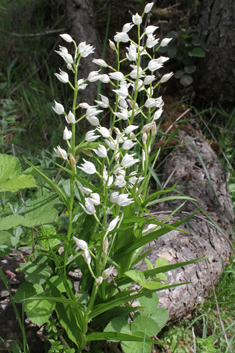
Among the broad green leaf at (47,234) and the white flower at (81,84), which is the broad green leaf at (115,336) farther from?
the white flower at (81,84)

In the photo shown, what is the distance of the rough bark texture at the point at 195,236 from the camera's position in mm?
1356

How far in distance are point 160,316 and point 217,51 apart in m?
2.66

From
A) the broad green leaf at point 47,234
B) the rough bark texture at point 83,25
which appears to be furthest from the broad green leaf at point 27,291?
the rough bark texture at point 83,25

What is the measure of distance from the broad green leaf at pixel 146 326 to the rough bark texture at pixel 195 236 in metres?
0.35

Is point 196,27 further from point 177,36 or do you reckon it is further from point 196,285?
point 196,285

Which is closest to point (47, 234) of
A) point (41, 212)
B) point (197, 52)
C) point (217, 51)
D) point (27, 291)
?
point (41, 212)

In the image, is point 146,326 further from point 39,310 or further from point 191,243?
point 191,243

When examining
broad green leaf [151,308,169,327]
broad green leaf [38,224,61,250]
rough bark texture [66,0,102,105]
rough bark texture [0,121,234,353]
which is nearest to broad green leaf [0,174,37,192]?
broad green leaf [38,224,61,250]

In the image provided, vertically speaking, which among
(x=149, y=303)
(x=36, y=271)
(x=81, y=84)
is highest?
(x=81, y=84)

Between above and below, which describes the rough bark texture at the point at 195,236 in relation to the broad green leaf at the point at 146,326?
below

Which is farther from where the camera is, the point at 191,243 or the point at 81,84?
the point at 191,243

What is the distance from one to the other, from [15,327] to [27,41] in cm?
349

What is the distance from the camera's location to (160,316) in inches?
39.9

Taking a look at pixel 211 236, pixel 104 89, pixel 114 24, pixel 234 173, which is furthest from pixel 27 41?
pixel 211 236
